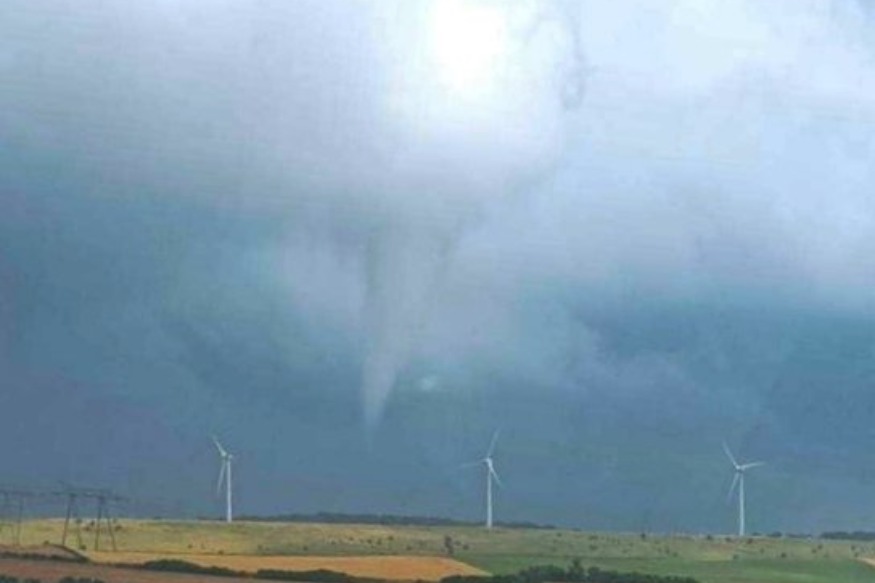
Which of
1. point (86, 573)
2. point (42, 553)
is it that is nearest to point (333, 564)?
point (42, 553)

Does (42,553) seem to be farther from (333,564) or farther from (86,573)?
(86,573)

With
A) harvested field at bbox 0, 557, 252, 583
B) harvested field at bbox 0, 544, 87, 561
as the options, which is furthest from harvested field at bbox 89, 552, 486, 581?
harvested field at bbox 0, 557, 252, 583

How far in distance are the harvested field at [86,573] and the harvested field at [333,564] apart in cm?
1311

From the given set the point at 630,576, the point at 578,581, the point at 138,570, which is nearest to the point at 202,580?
the point at 138,570

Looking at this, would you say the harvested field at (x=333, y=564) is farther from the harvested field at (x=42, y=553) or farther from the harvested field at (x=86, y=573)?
the harvested field at (x=86, y=573)

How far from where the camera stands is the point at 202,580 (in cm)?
15238

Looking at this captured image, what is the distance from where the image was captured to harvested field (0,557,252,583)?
482 ft

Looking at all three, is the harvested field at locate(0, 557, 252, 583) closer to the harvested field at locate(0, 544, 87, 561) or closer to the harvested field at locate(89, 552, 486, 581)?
the harvested field at locate(0, 544, 87, 561)

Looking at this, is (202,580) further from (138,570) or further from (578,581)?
(578,581)

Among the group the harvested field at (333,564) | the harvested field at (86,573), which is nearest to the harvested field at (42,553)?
the harvested field at (333,564)

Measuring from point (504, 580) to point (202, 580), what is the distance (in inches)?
1350

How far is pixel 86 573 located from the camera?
15250 cm

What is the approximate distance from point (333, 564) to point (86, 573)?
4009 centimetres

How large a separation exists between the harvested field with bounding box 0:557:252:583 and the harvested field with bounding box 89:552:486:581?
516 inches
